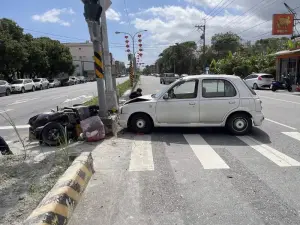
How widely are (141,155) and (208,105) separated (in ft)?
8.65

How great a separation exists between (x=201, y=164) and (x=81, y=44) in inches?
4539

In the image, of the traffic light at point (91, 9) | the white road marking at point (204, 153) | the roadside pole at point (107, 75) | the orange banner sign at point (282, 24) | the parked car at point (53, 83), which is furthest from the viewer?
the parked car at point (53, 83)

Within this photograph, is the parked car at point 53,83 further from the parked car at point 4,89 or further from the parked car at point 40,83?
the parked car at point 4,89

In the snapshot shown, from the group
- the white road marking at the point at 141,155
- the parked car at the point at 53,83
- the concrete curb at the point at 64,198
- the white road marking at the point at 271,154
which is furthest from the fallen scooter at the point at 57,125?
the parked car at the point at 53,83

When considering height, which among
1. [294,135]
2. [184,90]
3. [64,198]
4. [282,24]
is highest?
[282,24]

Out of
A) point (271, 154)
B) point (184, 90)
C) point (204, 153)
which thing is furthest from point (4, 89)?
point (271, 154)

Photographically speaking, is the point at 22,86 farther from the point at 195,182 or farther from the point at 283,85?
the point at 195,182

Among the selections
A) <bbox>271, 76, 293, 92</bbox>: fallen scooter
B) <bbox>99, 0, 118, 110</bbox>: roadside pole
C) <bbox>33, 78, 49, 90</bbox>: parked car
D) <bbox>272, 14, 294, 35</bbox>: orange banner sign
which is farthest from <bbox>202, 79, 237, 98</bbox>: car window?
<bbox>33, 78, 49, 90</bbox>: parked car

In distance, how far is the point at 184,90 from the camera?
803cm

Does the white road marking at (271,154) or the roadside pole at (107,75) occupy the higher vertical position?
the roadside pole at (107,75)

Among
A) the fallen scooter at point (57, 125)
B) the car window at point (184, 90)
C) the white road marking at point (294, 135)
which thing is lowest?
the white road marking at point (294, 135)

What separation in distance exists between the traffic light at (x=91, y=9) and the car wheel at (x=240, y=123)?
4536 millimetres

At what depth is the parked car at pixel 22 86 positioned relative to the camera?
31681 mm

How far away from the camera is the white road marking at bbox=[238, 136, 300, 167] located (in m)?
5.48
